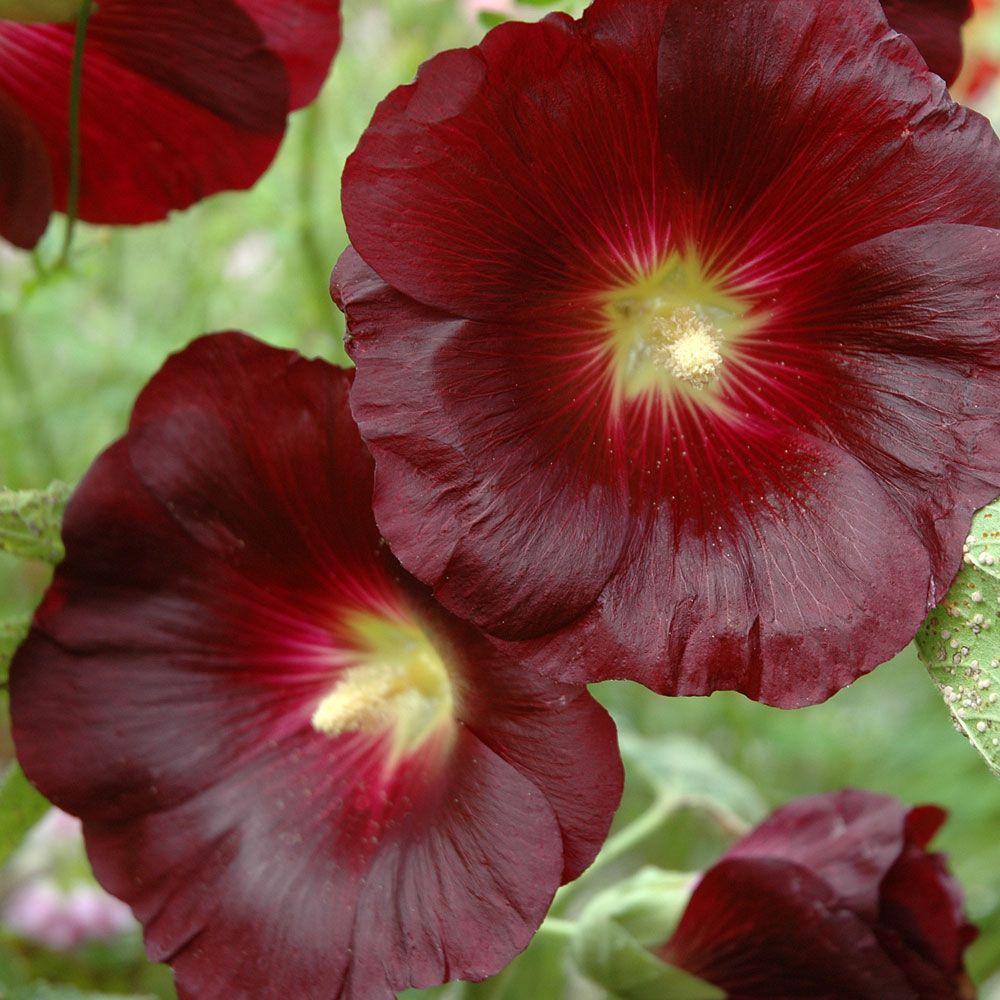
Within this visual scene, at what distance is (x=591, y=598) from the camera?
1.55ft

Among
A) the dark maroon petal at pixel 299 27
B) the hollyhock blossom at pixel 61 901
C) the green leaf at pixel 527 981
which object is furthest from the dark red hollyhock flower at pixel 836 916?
the hollyhock blossom at pixel 61 901

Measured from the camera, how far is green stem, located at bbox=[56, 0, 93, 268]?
56 cm

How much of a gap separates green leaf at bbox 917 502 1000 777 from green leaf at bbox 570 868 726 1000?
223 mm

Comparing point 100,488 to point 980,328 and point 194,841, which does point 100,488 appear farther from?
point 980,328

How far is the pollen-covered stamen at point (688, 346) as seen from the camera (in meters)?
0.54

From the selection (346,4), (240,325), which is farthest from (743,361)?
(346,4)

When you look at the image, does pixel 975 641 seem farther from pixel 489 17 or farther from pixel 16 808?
pixel 16 808

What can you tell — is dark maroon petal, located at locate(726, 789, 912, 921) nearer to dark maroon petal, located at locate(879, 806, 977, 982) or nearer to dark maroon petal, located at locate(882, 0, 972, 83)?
dark maroon petal, located at locate(879, 806, 977, 982)

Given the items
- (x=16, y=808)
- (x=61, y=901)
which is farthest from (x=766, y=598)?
(x=61, y=901)

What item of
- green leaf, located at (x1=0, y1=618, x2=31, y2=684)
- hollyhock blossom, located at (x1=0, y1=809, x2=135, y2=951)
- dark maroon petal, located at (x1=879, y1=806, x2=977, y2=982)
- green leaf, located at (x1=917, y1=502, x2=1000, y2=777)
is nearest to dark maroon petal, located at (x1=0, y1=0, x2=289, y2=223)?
green leaf, located at (x1=0, y1=618, x2=31, y2=684)

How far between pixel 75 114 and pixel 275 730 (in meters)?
0.31

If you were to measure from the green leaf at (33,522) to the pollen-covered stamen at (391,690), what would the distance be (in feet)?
0.49

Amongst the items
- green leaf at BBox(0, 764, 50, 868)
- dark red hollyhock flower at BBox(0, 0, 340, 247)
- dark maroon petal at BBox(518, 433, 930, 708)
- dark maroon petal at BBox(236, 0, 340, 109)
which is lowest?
green leaf at BBox(0, 764, 50, 868)

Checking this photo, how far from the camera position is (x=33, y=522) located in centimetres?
58
